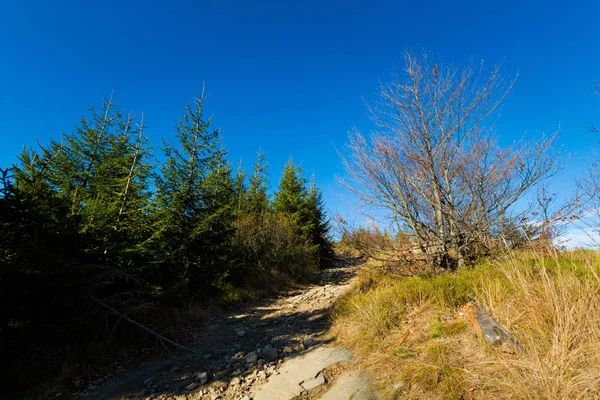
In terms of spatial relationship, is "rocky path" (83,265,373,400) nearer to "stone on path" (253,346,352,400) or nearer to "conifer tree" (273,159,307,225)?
"stone on path" (253,346,352,400)

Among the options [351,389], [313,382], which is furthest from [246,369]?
[351,389]

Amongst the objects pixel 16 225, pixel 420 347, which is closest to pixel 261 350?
pixel 420 347

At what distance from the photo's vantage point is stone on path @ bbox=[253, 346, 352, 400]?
321 centimetres

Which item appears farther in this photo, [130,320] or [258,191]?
[258,191]


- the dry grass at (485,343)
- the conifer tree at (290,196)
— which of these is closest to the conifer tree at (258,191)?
the conifer tree at (290,196)

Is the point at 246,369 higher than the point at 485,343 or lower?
lower

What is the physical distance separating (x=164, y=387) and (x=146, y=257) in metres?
3.82

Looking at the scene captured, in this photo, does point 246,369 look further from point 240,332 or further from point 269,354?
point 240,332

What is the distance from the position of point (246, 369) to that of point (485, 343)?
3196 millimetres

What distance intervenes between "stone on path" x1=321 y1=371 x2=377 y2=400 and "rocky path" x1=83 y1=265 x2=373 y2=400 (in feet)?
0.04

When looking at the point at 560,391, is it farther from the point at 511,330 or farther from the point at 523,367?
the point at 511,330

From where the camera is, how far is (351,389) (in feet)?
9.71

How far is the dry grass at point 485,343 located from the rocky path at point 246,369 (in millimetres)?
539

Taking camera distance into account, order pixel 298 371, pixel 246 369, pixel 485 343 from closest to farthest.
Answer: pixel 485 343 → pixel 298 371 → pixel 246 369
